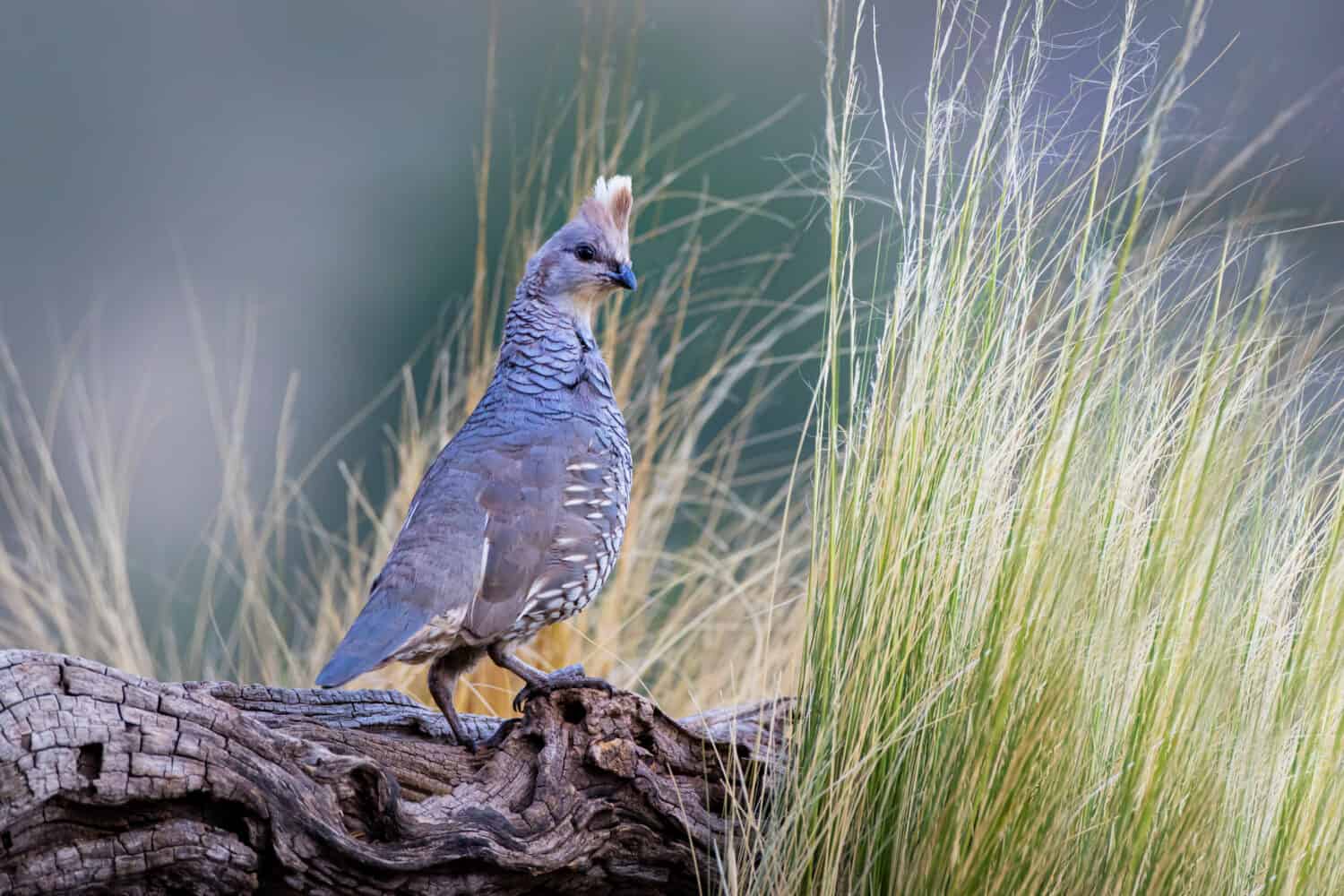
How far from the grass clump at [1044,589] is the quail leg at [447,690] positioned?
1.95ft

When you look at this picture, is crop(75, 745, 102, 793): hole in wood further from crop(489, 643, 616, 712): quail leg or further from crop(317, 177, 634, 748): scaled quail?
crop(489, 643, 616, 712): quail leg

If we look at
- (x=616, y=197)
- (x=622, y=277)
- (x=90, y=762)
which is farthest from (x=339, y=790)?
(x=616, y=197)

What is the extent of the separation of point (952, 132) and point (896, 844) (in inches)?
47.9

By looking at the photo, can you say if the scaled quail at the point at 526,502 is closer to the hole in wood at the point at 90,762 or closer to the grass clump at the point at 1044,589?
the hole in wood at the point at 90,762

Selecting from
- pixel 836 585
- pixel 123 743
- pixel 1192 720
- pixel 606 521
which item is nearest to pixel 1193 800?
pixel 1192 720

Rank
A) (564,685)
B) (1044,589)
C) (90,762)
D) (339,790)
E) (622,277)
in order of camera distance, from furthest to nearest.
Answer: (622,277), (564,685), (339,790), (1044,589), (90,762)

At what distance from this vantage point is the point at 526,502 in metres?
2.56

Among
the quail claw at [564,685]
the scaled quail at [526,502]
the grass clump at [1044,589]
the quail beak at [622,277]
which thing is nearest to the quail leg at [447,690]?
the scaled quail at [526,502]

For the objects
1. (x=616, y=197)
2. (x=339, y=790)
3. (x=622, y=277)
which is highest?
(x=616, y=197)

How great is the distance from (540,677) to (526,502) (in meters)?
0.33

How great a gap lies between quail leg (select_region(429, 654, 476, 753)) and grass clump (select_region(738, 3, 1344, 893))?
59 centimetres

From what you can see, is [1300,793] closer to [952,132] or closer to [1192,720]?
[1192,720]

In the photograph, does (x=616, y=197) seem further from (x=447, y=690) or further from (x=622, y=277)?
(x=447, y=690)

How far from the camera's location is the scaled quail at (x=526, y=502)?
94.8 inches
